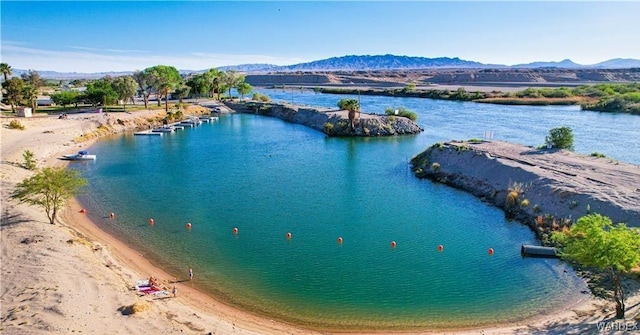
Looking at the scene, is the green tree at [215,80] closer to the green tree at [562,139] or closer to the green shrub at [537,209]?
the green tree at [562,139]

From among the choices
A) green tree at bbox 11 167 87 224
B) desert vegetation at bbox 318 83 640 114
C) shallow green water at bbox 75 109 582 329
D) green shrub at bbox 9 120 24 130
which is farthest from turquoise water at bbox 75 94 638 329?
desert vegetation at bbox 318 83 640 114

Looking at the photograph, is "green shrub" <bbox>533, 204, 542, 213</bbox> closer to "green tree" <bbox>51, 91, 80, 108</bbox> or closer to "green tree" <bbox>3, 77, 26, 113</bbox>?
"green tree" <bbox>3, 77, 26, 113</bbox>

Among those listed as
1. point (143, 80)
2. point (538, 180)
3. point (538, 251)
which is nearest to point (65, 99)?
point (143, 80)

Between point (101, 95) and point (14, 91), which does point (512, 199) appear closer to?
point (101, 95)

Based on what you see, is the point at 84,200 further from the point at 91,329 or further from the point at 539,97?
the point at 539,97

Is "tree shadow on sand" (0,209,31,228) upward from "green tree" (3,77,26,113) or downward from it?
downward

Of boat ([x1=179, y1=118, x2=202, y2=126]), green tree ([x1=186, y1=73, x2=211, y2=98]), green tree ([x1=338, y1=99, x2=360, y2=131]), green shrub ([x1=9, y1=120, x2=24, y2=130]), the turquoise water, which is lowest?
the turquoise water

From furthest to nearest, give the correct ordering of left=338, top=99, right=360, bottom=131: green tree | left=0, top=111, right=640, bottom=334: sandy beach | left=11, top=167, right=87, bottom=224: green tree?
left=338, top=99, right=360, bottom=131: green tree, left=11, top=167, right=87, bottom=224: green tree, left=0, top=111, right=640, bottom=334: sandy beach
